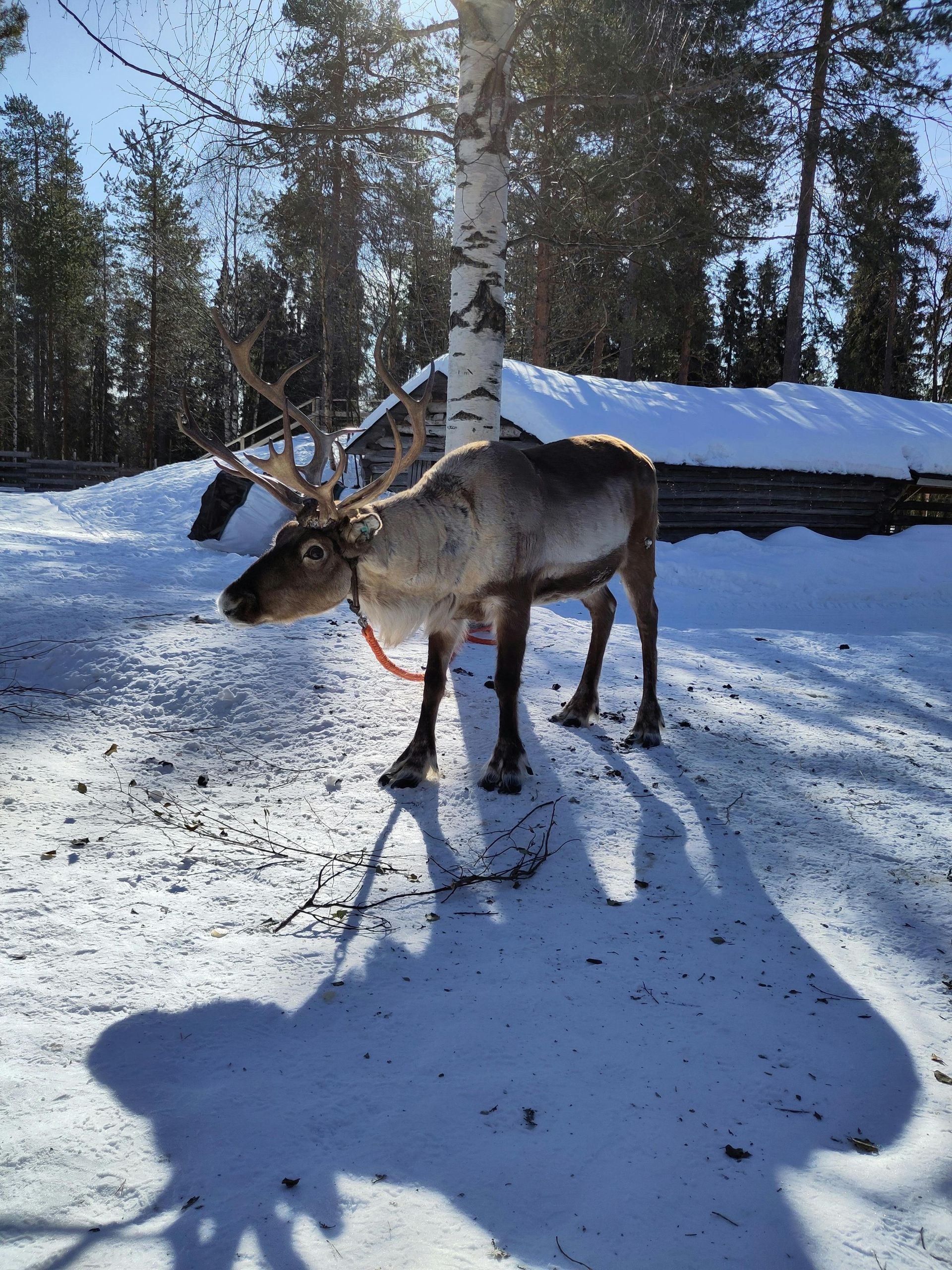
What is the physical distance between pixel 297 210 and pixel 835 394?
10.2m

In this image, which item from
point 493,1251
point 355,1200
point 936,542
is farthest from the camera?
point 936,542

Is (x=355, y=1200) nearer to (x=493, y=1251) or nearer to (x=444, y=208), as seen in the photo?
(x=493, y=1251)

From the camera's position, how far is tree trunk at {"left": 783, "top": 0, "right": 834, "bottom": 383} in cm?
1371

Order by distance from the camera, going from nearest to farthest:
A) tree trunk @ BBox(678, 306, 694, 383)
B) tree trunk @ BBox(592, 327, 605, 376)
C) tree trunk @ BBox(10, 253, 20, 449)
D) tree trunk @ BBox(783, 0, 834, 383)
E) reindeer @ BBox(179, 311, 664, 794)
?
reindeer @ BBox(179, 311, 664, 794)
tree trunk @ BBox(783, 0, 834, 383)
tree trunk @ BBox(592, 327, 605, 376)
tree trunk @ BBox(678, 306, 694, 383)
tree trunk @ BBox(10, 253, 20, 449)

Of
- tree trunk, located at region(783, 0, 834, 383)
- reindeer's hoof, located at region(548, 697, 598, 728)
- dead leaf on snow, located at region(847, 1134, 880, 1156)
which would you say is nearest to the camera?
dead leaf on snow, located at region(847, 1134, 880, 1156)

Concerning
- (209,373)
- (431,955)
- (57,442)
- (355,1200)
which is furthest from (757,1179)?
(57,442)

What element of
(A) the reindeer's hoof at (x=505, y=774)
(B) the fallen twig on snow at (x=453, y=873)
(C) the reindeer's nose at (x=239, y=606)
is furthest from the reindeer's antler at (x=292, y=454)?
(B) the fallen twig on snow at (x=453, y=873)

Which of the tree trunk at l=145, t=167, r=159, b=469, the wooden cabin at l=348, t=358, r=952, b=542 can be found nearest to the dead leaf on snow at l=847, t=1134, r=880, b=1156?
the wooden cabin at l=348, t=358, r=952, b=542

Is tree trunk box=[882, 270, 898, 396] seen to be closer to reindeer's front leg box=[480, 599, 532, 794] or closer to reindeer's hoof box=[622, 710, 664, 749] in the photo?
reindeer's hoof box=[622, 710, 664, 749]

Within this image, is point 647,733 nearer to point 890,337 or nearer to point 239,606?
point 239,606

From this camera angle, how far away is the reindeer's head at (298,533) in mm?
3338

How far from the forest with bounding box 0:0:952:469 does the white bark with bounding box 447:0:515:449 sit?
0.74ft

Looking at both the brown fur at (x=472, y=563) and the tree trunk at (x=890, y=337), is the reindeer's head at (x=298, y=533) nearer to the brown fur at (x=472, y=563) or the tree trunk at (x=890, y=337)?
the brown fur at (x=472, y=563)

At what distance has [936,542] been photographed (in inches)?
490
